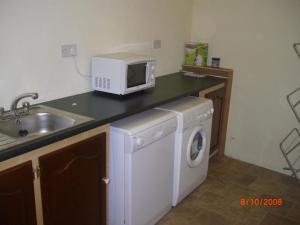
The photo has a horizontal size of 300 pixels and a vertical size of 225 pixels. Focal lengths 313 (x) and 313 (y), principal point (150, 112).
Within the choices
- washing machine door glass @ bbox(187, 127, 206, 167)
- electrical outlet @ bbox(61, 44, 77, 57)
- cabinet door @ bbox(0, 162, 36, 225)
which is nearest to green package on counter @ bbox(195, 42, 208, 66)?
washing machine door glass @ bbox(187, 127, 206, 167)

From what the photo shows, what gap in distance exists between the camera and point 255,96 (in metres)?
3.16

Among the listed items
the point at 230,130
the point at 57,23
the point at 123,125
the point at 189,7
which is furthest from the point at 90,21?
the point at 230,130

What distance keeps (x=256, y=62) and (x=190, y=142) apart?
121cm

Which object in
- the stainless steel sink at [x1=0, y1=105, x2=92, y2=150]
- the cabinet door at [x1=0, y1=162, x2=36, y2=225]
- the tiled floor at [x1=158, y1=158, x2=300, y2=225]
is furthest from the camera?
the tiled floor at [x1=158, y1=158, x2=300, y2=225]

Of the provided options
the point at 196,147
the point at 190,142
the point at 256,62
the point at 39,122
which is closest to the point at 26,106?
the point at 39,122

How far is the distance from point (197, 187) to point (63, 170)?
1562mm

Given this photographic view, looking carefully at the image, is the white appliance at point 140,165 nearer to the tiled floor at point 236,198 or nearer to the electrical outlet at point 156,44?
the tiled floor at point 236,198

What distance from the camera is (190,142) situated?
243 centimetres

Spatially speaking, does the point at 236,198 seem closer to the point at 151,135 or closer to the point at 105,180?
the point at 151,135

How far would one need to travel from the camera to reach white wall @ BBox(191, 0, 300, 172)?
288 centimetres

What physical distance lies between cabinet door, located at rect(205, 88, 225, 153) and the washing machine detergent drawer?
92cm

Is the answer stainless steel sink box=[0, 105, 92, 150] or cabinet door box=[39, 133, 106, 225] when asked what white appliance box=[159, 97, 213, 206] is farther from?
stainless steel sink box=[0, 105, 92, 150]

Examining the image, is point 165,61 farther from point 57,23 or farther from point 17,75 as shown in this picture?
point 17,75

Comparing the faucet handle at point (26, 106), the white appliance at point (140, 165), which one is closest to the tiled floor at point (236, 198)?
the white appliance at point (140, 165)
